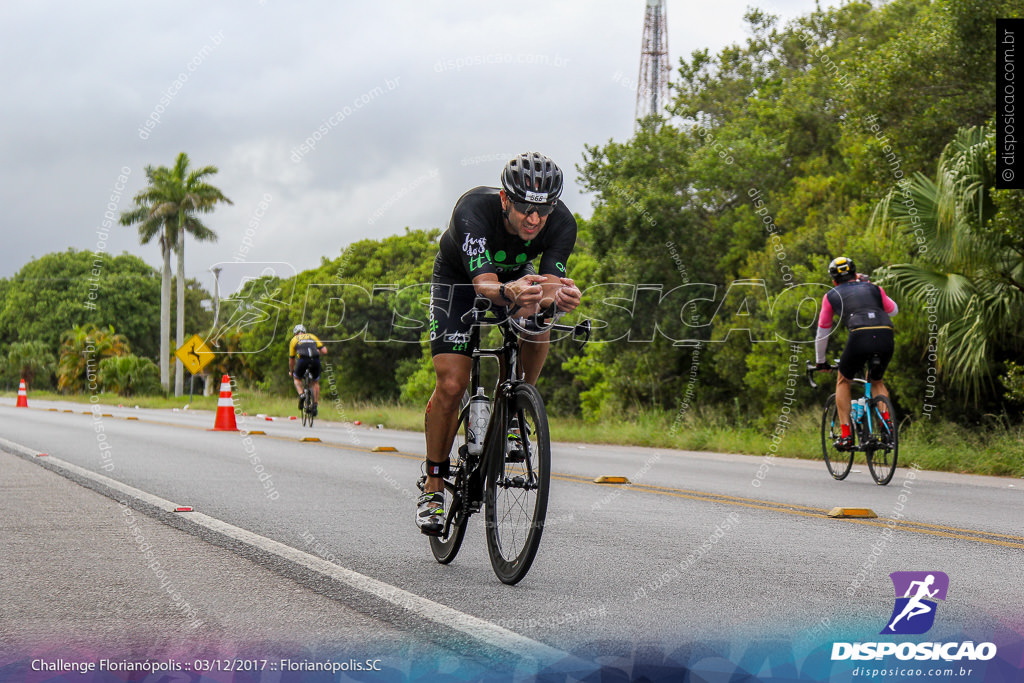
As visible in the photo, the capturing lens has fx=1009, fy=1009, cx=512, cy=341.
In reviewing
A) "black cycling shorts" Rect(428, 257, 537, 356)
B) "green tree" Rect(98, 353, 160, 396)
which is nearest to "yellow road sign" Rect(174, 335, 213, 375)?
"black cycling shorts" Rect(428, 257, 537, 356)

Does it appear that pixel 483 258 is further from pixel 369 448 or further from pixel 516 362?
pixel 369 448

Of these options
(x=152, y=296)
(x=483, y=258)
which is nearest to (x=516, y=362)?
(x=483, y=258)

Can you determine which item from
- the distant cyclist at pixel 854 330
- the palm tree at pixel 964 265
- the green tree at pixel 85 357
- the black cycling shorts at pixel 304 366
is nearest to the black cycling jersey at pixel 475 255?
the distant cyclist at pixel 854 330

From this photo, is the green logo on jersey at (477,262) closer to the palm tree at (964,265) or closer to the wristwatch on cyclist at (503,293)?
the wristwatch on cyclist at (503,293)

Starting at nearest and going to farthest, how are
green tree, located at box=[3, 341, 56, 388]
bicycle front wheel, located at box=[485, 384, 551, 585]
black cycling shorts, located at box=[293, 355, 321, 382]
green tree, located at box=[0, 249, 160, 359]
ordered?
bicycle front wheel, located at box=[485, 384, 551, 585] < black cycling shorts, located at box=[293, 355, 321, 382] < green tree, located at box=[3, 341, 56, 388] < green tree, located at box=[0, 249, 160, 359]

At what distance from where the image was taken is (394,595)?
452 centimetres

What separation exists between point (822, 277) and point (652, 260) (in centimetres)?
520

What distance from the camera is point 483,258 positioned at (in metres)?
4.93

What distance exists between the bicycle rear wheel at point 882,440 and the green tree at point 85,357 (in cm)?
5555

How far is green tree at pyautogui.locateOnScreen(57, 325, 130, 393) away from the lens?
6131 centimetres

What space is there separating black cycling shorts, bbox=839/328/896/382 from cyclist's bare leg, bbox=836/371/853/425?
148mm

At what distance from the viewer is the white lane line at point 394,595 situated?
3.66m

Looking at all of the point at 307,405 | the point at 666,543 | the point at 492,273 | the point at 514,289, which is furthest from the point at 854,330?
the point at 307,405

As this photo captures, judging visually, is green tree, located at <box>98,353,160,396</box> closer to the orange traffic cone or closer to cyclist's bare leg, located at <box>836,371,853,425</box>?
the orange traffic cone
